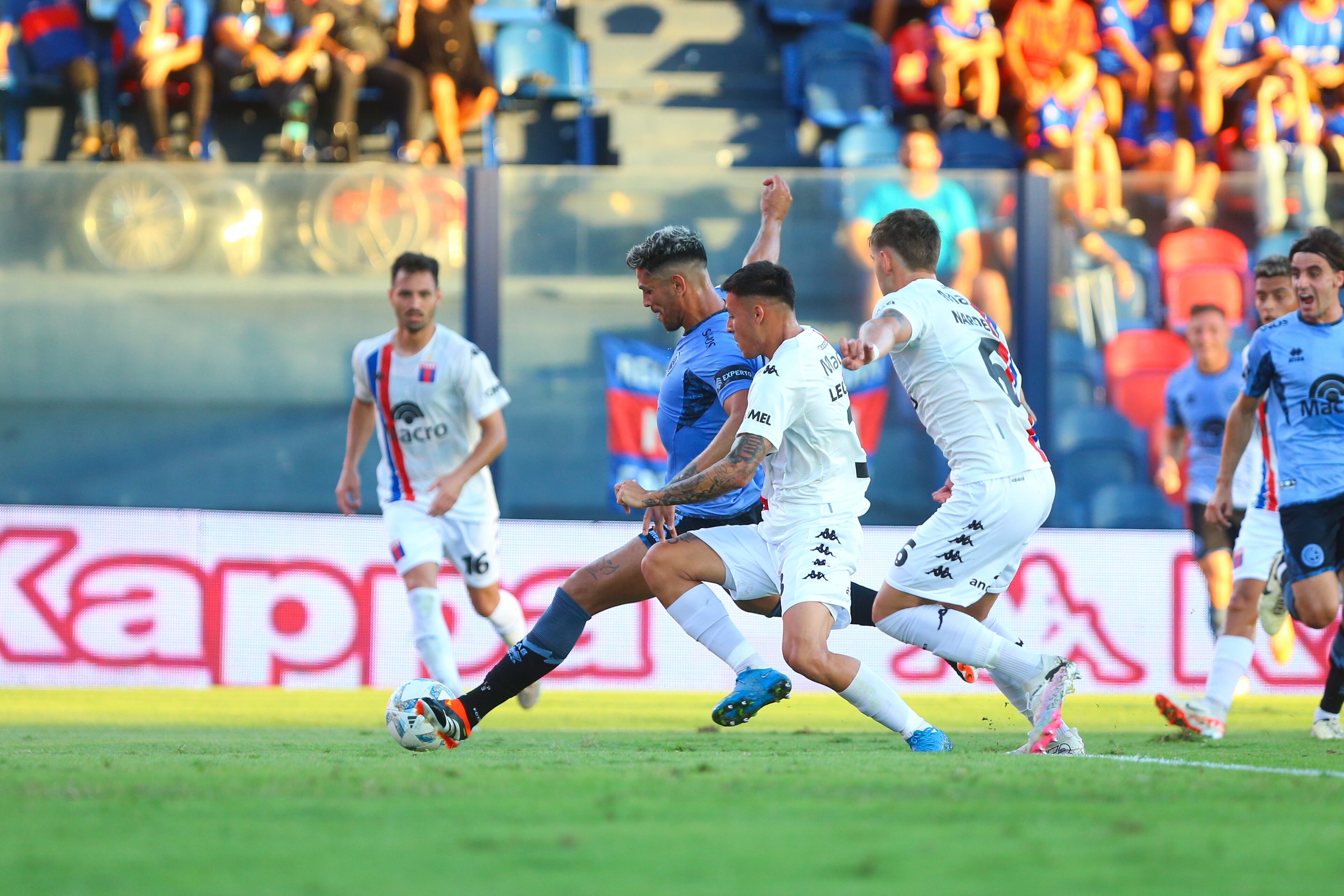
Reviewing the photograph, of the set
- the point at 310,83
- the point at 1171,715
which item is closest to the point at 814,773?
the point at 1171,715

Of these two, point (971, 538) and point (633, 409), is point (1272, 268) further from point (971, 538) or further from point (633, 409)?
point (633, 409)

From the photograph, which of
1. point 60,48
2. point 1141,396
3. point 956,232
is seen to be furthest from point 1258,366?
point 60,48

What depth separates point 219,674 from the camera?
10094 mm

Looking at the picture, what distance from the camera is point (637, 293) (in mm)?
12875

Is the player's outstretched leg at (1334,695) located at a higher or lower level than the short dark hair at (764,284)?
lower

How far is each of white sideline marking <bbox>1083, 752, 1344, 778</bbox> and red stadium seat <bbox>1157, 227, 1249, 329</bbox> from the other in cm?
799

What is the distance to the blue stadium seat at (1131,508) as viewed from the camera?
12.4m

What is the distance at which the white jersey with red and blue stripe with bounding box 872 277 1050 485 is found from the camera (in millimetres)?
5434

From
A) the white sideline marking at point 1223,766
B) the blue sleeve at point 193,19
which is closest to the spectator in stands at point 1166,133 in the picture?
the blue sleeve at point 193,19

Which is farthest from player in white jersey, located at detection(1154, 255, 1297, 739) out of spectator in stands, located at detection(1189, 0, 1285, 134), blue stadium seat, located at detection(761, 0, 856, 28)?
blue stadium seat, located at detection(761, 0, 856, 28)

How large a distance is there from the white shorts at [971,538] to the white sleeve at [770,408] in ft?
2.21

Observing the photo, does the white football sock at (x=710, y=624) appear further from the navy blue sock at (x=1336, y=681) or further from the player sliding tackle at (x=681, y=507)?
the navy blue sock at (x=1336, y=681)

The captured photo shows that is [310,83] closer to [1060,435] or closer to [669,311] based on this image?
[1060,435]

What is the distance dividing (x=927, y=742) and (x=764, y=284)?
1756mm
